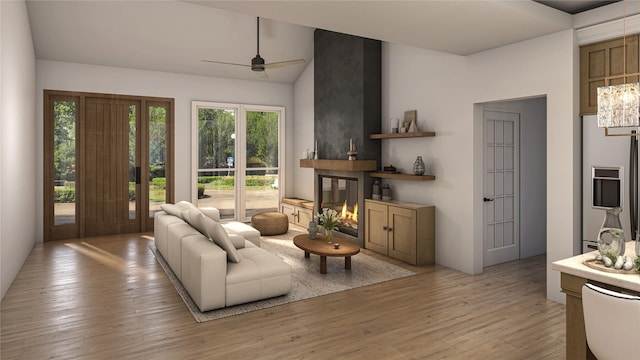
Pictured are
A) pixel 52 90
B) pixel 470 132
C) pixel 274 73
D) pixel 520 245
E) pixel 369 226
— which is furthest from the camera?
pixel 274 73

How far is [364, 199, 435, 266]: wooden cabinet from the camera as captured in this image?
521 centimetres

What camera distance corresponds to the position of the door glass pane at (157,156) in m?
7.54

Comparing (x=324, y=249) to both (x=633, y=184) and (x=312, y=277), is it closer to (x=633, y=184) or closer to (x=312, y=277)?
(x=312, y=277)

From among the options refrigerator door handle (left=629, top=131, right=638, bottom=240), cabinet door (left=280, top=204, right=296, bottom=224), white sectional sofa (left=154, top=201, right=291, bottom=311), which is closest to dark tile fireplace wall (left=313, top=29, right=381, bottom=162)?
cabinet door (left=280, top=204, right=296, bottom=224)

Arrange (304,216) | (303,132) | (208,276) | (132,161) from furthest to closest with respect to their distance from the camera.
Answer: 1. (303,132)
2. (304,216)
3. (132,161)
4. (208,276)

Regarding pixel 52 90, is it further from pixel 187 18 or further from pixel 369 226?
pixel 369 226

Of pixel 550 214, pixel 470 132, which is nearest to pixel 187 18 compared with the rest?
pixel 470 132

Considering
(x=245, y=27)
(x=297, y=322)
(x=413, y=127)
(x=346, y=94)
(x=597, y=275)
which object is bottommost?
(x=297, y=322)

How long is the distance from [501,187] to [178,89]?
5.85 m

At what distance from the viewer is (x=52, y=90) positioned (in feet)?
21.9

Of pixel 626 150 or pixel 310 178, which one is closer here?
pixel 626 150

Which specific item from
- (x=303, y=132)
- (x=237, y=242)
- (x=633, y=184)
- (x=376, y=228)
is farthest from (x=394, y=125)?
(x=303, y=132)

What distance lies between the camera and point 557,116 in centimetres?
401

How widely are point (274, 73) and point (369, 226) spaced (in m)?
4.02
